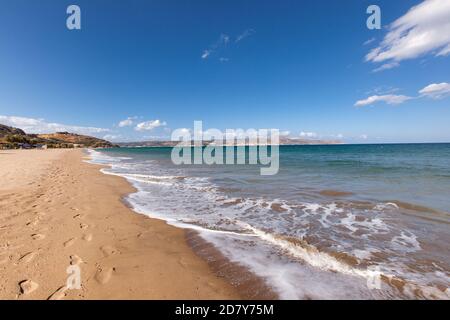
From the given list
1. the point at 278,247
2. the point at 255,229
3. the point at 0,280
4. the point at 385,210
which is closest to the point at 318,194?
the point at 385,210

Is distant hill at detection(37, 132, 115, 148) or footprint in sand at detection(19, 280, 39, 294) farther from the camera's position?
distant hill at detection(37, 132, 115, 148)

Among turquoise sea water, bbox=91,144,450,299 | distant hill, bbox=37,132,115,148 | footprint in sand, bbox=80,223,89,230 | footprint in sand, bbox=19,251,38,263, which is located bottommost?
turquoise sea water, bbox=91,144,450,299

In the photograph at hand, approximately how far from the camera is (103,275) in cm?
354

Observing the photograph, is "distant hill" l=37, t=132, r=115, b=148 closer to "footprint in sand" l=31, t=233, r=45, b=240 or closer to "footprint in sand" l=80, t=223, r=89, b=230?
"footprint in sand" l=80, t=223, r=89, b=230

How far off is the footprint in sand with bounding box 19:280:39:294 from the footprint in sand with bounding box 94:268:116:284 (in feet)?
2.56

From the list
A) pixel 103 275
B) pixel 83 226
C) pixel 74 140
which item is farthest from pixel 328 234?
pixel 74 140

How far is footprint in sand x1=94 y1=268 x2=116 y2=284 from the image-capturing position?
11.2 feet

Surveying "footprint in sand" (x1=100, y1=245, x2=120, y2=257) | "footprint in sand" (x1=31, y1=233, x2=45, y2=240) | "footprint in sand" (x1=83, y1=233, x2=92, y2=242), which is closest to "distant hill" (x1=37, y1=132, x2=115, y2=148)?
"footprint in sand" (x1=31, y1=233, x2=45, y2=240)

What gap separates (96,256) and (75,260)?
337mm

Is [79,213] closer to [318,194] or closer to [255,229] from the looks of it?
[255,229]

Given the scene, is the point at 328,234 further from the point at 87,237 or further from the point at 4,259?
the point at 4,259

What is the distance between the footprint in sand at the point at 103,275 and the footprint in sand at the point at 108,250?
613 millimetres
